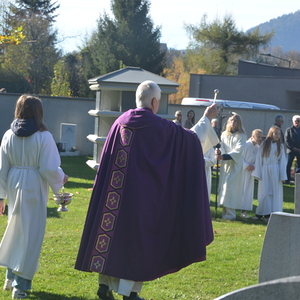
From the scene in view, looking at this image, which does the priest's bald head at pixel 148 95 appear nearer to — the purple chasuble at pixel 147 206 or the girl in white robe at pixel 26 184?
the purple chasuble at pixel 147 206

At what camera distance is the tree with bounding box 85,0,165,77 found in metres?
52.5

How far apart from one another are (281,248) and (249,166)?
8332 millimetres

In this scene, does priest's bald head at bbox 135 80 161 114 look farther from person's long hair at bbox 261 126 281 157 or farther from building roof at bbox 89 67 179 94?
building roof at bbox 89 67 179 94

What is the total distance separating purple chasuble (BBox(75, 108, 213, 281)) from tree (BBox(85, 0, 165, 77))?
46.5 meters

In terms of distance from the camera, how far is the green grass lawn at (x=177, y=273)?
6211 mm

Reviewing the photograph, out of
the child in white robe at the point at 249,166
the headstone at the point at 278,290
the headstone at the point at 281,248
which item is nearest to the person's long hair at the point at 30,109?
the headstone at the point at 281,248

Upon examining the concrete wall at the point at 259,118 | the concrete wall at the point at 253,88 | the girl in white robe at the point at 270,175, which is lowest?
the girl in white robe at the point at 270,175

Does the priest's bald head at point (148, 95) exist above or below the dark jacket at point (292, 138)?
above

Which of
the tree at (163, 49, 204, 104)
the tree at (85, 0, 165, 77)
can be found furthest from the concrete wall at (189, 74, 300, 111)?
the tree at (163, 49, 204, 104)

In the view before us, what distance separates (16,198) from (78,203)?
668cm

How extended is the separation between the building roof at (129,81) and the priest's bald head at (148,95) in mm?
6831

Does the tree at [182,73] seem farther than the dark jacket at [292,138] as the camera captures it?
Yes

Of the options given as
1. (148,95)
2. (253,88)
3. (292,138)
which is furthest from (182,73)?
(148,95)

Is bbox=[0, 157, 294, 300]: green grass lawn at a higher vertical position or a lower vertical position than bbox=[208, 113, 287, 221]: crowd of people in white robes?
lower
